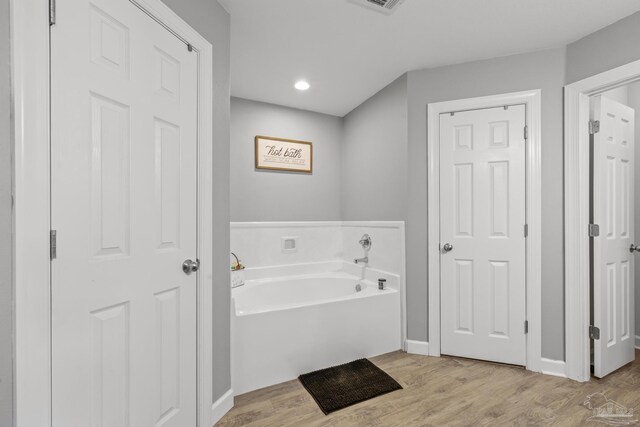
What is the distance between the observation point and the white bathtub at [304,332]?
2.00 m

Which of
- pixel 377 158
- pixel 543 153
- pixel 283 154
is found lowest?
pixel 543 153

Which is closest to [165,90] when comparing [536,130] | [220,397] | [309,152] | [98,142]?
[98,142]

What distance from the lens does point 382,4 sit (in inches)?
68.6

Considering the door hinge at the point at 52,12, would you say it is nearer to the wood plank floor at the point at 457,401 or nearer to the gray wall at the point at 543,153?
the wood plank floor at the point at 457,401

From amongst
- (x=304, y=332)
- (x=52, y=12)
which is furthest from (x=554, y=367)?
(x=52, y=12)

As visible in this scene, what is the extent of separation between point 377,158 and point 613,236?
1.90 metres

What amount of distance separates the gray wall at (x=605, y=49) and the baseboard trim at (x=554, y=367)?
2.01m

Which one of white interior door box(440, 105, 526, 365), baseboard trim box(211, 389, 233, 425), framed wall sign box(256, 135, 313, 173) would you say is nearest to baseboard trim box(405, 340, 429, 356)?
white interior door box(440, 105, 526, 365)

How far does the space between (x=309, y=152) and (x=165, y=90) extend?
A: 2.16 m

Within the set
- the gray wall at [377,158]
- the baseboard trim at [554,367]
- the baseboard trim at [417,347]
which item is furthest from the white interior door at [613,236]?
the gray wall at [377,158]

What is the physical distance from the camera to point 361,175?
3270mm

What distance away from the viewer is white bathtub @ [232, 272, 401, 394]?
2.00 metres

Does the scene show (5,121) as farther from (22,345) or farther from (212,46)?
(212,46)

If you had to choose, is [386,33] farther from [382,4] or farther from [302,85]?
[302,85]
